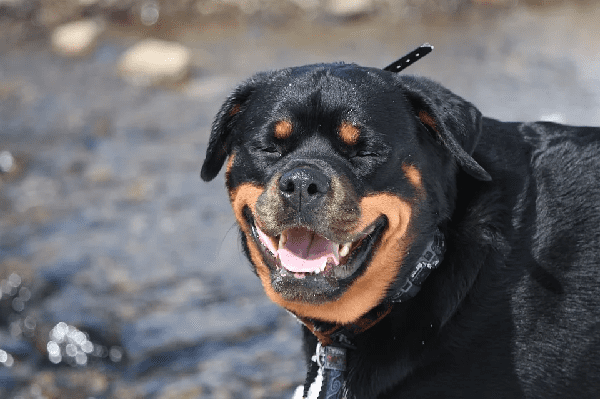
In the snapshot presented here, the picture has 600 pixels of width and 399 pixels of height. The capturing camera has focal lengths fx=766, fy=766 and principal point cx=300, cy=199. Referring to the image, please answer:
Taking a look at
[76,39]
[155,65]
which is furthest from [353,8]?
[76,39]

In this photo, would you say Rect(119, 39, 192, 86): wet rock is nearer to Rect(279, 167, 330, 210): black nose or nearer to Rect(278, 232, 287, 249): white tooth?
Rect(278, 232, 287, 249): white tooth

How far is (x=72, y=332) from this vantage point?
4.80 m

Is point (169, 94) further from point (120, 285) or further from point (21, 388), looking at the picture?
point (21, 388)

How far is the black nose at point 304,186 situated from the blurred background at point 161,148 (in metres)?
1.91

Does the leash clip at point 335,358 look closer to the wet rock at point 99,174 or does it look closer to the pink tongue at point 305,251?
the pink tongue at point 305,251

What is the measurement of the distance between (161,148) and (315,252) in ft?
16.3

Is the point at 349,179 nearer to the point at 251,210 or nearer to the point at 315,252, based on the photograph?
the point at 315,252

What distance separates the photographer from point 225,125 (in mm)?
3066

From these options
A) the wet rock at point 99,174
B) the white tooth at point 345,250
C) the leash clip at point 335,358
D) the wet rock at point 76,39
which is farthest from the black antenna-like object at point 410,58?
the wet rock at point 76,39

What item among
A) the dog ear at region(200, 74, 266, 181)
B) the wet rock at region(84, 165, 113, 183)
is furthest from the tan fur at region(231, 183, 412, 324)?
the wet rock at region(84, 165, 113, 183)

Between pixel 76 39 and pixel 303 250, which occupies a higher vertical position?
pixel 303 250

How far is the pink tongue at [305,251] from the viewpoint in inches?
104

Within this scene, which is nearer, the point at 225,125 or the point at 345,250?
the point at 345,250

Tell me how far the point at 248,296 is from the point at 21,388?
1.50 metres
